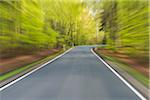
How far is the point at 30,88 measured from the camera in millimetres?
12641

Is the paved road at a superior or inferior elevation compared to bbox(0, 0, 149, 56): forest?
inferior

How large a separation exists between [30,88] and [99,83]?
9.60 ft

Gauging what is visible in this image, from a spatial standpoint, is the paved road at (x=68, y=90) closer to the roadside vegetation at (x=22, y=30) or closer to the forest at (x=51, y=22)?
the roadside vegetation at (x=22, y=30)

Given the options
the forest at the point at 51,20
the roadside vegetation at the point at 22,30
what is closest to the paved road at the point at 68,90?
the roadside vegetation at the point at 22,30

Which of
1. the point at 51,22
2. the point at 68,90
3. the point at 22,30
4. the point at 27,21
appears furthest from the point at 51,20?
the point at 68,90

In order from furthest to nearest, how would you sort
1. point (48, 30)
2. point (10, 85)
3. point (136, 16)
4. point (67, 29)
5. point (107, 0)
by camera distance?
point (67, 29) < point (48, 30) < point (107, 0) < point (136, 16) < point (10, 85)

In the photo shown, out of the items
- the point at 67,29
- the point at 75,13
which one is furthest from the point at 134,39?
the point at 67,29

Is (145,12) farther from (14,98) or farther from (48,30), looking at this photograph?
(48,30)

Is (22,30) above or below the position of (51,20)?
below

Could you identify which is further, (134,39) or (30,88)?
(134,39)

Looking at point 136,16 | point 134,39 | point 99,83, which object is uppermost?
point 136,16

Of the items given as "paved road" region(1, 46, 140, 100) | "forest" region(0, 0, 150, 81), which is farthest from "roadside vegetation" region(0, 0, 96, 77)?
"paved road" region(1, 46, 140, 100)

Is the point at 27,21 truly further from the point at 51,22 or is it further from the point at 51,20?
the point at 51,22

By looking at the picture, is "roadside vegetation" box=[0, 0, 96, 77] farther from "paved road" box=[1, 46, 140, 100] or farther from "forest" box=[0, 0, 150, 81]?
"paved road" box=[1, 46, 140, 100]
